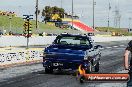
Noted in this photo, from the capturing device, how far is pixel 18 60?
26094 mm

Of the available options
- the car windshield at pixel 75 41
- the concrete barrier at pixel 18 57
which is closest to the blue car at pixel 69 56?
the car windshield at pixel 75 41

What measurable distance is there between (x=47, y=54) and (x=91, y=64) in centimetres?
182

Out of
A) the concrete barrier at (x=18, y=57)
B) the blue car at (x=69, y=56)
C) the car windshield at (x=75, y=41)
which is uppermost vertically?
the car windshield at (x=75, y=41)

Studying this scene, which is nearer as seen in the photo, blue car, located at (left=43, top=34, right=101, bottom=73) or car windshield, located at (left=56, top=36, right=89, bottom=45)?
blue car, located at (left=43, top=34, right=101, bottom=73)

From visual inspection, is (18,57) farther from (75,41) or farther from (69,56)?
(69,56)

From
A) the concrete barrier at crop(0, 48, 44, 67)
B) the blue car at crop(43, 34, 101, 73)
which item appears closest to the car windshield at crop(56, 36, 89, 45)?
the blue car at crop(43, 34, 101, 73)

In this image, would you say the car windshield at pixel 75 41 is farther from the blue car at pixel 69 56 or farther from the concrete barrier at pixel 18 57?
the concrete barrier at pixel 18 57

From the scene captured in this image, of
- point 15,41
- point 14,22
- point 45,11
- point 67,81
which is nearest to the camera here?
point 67,81

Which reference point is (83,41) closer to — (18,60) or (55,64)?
(55,64)

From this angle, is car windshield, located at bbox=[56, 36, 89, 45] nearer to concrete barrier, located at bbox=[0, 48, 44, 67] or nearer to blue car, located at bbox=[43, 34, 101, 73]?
blue car, located at bbox=[43, 34, 101, 73]

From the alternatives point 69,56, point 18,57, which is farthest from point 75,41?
point 18,57

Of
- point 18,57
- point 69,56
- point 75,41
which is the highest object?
point 75,41

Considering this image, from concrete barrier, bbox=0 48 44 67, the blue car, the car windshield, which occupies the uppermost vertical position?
the car windshield

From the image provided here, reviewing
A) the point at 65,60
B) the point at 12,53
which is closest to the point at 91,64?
the point at 65,60
